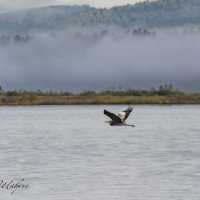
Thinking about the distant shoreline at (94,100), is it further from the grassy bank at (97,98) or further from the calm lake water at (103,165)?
the calm lake water at (103,165)

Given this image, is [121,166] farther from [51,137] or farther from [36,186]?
[51,137]

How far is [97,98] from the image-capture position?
6339 inches

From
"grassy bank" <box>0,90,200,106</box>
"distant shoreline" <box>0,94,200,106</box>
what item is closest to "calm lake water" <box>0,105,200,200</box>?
"distant shoreline" <box>0,94,200,106</box>

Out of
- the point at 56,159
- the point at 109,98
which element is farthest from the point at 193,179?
the point at 109,98

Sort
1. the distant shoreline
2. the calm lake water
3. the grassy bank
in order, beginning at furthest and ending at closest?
the grassy bank
the distant shoreline
the calm lake water

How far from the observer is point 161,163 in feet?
146

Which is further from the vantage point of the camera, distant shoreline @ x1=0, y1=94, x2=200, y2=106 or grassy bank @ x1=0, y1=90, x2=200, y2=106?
grassy bank @ x1=0, y1=90, x2=200, y2=106

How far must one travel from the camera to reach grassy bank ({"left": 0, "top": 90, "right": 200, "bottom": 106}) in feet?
524

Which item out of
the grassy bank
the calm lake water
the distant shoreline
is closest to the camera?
the calm lake water

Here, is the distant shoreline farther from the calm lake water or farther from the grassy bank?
the calm lake water

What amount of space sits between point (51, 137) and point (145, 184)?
27673 millimetres

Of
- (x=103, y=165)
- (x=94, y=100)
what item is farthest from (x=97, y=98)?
(x=103, y=165)

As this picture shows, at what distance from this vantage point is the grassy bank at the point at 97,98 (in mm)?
159625

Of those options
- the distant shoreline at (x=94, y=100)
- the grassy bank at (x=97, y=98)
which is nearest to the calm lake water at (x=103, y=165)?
the distant shoreline at (x=94, y=100)
